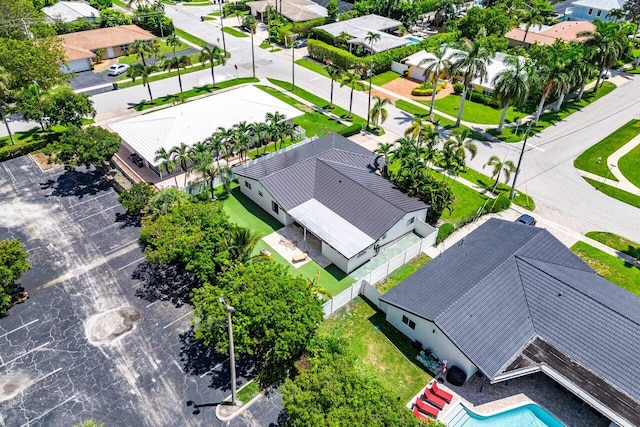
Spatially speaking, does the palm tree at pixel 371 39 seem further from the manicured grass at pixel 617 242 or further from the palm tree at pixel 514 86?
the manicured grass at pixel 617 242

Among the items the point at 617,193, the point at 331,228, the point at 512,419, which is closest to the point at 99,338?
the point at 331,228

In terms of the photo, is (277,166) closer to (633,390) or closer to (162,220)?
(162,220)

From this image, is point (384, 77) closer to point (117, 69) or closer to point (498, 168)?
point (498, 168)

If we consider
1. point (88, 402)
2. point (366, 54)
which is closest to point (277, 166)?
point (88, 402)

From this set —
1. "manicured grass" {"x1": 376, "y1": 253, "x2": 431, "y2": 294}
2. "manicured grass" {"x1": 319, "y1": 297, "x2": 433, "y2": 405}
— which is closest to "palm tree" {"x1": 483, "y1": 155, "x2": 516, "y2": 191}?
"manicured grass" {"x1": 376, "y1": 253, "x2": 431, "y2": 294}

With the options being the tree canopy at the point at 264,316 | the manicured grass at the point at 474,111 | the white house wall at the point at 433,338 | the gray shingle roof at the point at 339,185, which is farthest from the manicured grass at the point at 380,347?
the manicured grass at the point at 474,111

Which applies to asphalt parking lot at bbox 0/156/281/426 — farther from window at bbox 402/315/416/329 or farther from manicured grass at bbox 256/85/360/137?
manicured grass at bbox 256/85/360/137

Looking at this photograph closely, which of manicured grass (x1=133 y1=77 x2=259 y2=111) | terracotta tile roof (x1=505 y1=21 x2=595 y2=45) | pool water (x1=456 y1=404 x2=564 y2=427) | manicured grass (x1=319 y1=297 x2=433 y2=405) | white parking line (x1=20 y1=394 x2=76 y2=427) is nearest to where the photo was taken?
white parking line (x1=20 y1=394 x2=76 y2=427)
